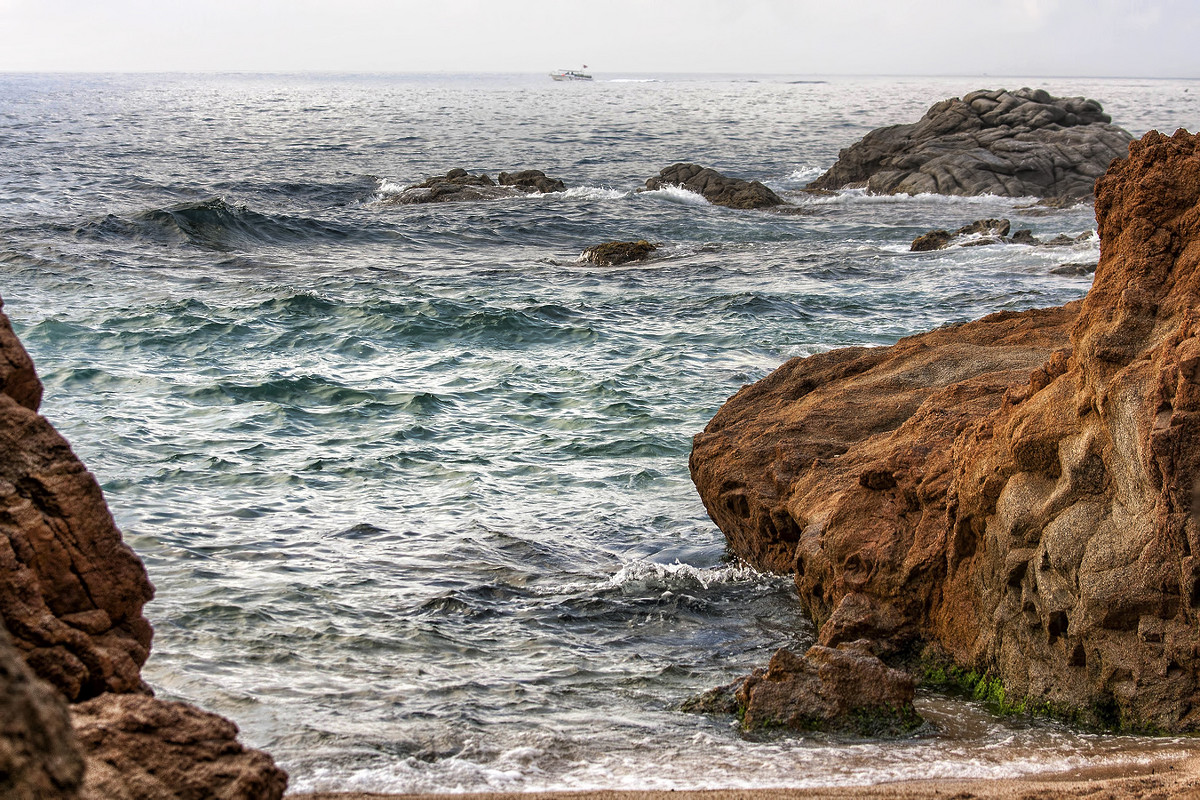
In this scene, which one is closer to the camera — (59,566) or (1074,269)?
(59,566)

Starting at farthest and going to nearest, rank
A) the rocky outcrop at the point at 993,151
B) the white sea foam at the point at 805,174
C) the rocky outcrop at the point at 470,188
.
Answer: the white sea foam at the point at 805,174
the rocky outcrop at the point at 993,151
the rocky outcrop at the point at 470,188

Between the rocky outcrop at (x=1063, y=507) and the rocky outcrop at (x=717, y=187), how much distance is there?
23.9m

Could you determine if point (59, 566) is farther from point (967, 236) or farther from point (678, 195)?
point (678, 195)

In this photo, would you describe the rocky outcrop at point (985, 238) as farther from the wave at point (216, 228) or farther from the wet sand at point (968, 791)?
the wet sand at point (968, 791)

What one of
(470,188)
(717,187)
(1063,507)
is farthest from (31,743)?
(717,187)

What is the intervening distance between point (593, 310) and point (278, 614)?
11.3m

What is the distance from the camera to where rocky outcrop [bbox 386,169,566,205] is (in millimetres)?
30812

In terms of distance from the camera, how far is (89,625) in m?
3.29

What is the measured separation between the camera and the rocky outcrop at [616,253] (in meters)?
22.0

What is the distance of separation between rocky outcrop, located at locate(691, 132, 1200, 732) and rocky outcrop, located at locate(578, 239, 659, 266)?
49.0 feet

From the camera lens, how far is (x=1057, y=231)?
25828mm

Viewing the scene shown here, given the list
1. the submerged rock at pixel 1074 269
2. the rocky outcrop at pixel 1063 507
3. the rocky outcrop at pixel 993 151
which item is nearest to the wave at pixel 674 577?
the rocky outcrop at pixel 1063 507

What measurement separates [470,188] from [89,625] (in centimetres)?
2944

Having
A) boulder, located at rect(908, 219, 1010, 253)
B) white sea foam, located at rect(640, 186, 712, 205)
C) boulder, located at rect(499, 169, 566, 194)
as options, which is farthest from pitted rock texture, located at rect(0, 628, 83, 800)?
boulder, located at rect(499, 169, 566, 194)
